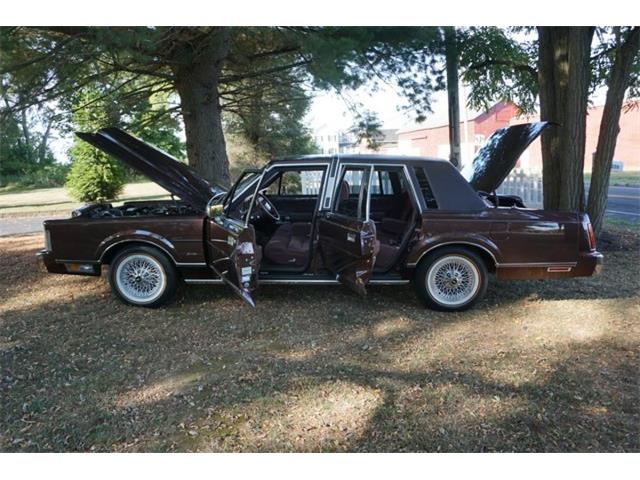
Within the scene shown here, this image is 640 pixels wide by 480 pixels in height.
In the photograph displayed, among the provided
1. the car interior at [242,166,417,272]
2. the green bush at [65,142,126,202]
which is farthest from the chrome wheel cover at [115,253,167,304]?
the green bush at [65,142,126,202]

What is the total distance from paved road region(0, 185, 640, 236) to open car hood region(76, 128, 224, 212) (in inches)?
319

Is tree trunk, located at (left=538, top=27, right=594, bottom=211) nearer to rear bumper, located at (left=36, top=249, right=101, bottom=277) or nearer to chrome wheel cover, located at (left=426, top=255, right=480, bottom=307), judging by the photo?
chrome wheel cover, located at (left=426, top=255, right=480, bottom=307)

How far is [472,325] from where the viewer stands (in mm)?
4637

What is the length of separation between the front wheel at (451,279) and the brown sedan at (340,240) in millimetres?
10

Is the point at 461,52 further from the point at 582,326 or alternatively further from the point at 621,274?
the point at 582,326

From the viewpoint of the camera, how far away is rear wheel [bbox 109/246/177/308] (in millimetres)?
5043

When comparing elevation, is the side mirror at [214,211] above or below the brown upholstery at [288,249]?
above

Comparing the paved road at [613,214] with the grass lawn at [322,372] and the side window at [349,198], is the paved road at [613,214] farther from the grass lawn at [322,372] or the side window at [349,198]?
the side window at [349,198]

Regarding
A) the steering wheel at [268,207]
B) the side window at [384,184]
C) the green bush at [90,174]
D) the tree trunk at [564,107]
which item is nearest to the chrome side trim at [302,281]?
the steering wheel at [268,207]

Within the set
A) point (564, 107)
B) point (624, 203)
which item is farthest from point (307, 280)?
point (624, 203)

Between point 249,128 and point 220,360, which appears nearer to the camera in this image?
point 220,360

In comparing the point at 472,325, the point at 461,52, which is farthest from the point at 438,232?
the point at 461,52

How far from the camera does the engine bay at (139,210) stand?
5.36 meters

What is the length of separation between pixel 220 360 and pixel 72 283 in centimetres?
333
